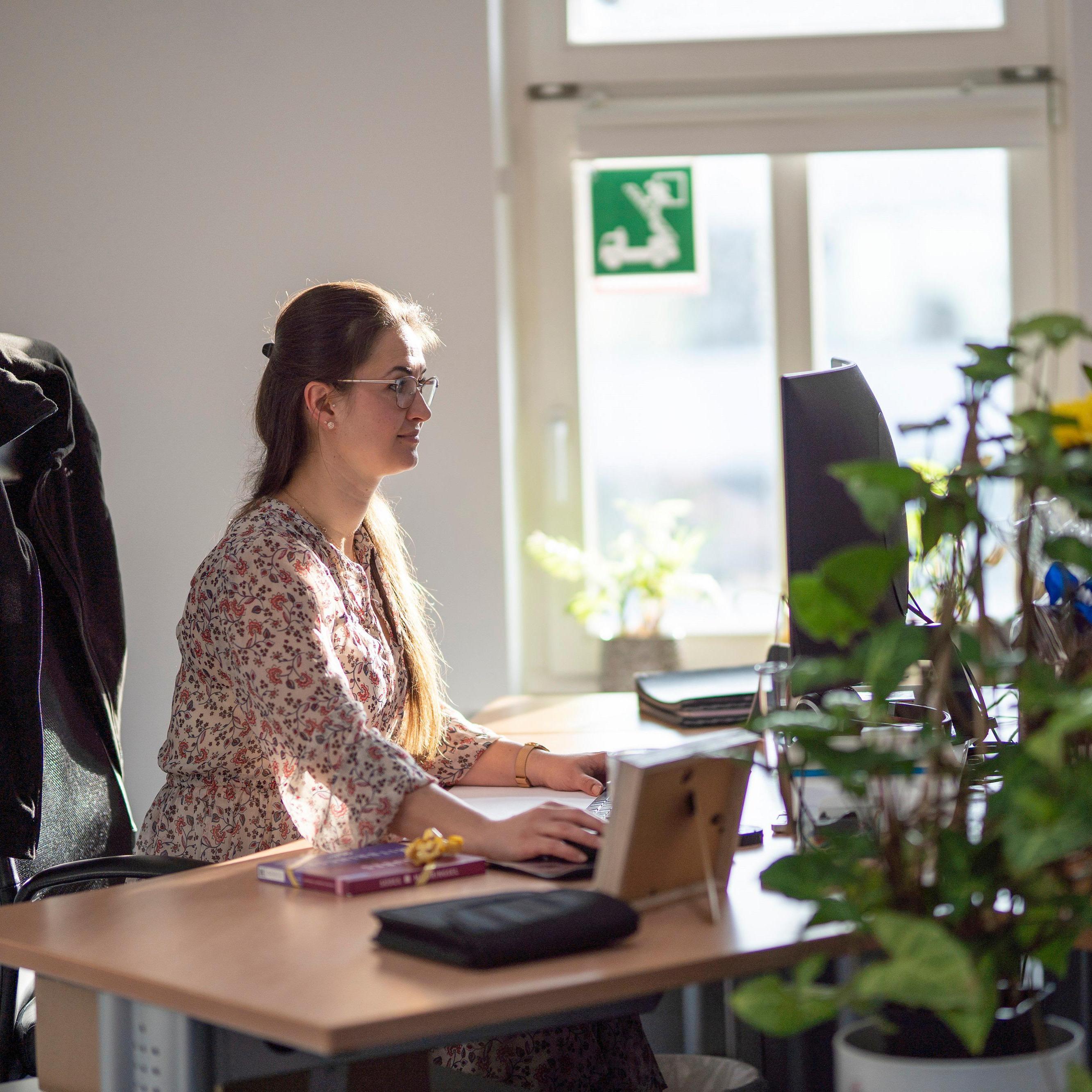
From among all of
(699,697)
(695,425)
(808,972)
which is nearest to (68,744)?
(699,697)

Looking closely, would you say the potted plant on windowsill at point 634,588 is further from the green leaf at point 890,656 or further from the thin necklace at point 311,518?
the green leaf at point 890,656

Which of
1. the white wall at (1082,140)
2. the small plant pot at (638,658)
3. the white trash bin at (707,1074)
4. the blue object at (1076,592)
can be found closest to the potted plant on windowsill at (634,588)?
the small plant pot at (638,658)

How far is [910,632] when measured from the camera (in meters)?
0.93

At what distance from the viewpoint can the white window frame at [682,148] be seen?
3273mm

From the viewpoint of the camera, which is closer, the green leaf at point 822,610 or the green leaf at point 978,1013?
the green leaf at point 978,1013

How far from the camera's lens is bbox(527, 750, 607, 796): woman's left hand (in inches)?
69.3

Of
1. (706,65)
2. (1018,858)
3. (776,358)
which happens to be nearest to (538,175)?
(706,65)

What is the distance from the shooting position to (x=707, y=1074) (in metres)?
1.68

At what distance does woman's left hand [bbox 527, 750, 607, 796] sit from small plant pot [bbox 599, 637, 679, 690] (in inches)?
50.8

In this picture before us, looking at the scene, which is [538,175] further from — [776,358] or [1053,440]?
[1053,440]

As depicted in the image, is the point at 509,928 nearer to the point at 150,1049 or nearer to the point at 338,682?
the point at 150,1049

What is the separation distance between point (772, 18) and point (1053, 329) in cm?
266

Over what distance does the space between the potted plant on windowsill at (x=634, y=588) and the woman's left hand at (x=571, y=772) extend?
51.0 inches

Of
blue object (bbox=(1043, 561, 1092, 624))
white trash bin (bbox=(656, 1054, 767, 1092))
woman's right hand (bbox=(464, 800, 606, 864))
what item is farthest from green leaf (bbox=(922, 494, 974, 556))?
white trash bin (bbox=(656, 1054, 767, 1092))
